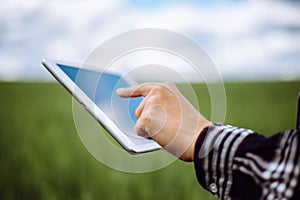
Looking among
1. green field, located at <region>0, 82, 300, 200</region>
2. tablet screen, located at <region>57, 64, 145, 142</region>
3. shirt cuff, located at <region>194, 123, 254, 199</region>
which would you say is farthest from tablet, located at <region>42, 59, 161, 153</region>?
green field, located at <region>0, 82, 300, 200</region>

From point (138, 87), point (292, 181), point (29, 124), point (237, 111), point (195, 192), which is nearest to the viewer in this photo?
point (292, 181)

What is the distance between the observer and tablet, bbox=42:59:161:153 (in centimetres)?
62

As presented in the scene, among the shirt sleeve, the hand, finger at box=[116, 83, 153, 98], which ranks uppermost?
finger at box=[116, 83, 153, 98]

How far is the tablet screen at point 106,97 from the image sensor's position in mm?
687

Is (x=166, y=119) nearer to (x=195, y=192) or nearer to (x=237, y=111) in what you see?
(x=195, y=192)

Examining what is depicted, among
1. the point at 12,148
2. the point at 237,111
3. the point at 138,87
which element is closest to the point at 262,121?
the point at 237,111

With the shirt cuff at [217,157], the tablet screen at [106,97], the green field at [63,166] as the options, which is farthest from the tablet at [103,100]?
the green field at [63,166]

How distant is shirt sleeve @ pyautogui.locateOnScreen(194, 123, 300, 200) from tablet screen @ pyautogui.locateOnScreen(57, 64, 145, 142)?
16 centimetres

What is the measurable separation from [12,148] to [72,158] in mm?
257

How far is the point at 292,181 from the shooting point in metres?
0.46

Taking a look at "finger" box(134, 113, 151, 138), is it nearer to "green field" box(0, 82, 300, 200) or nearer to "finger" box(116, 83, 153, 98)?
"finger" box(116, 83, 153, 98)

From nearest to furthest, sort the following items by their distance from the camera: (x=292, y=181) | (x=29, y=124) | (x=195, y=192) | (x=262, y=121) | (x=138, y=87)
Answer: (x=292, y=181) → (x=138, y=87) → (x=195, y=192) → (x=29, y=124) → (x=262, y=121)

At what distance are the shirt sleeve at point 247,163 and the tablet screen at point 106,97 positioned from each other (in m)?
0.16

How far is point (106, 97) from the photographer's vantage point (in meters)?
0.72
